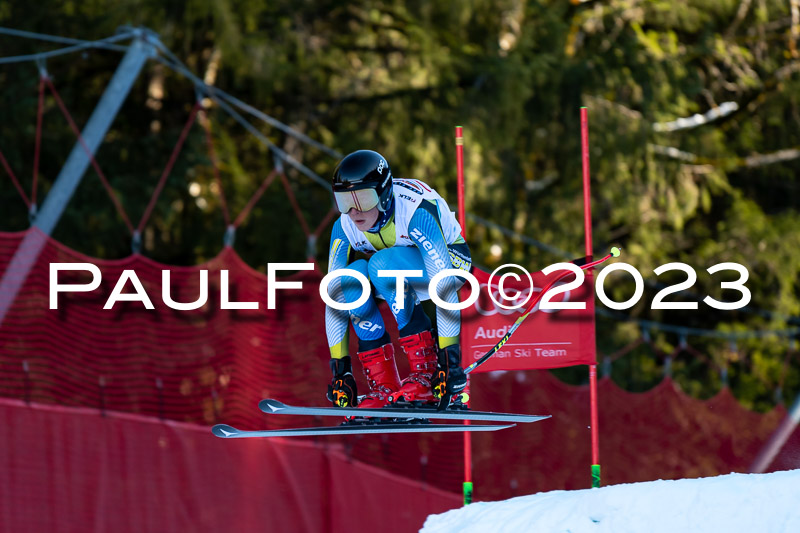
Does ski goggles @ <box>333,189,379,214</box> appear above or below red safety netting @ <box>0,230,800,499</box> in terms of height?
above

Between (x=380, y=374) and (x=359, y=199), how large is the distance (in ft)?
3.06

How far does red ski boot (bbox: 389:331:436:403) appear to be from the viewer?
16.3 ft

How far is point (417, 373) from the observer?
196 inches

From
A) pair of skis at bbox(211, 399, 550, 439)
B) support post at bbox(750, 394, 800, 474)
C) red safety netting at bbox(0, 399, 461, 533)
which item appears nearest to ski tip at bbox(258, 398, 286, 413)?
pair of skis at bbox(211, 399, 550, 439)

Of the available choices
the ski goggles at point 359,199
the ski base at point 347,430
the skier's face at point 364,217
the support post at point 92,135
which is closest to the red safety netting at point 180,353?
the support post at point 92,135

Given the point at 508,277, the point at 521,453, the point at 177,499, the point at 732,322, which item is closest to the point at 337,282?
the point at 508,277

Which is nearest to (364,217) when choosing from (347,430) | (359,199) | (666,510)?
(359,199)

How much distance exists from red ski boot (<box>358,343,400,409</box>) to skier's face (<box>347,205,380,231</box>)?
2.14 feet

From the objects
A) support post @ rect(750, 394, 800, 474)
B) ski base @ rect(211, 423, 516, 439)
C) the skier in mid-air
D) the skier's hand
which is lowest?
support post @ rect(750, 394, 800, 474)

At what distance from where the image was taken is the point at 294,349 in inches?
298

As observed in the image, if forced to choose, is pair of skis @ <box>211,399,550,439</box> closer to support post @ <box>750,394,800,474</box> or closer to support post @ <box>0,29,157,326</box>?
support post @ <box>0,29,157,326</box>

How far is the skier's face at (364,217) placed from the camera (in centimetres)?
460

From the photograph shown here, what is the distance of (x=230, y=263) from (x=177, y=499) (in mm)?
1918

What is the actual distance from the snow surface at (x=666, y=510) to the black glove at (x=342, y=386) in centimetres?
97
